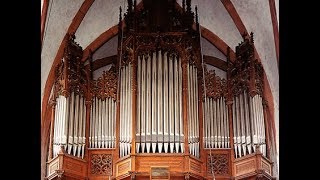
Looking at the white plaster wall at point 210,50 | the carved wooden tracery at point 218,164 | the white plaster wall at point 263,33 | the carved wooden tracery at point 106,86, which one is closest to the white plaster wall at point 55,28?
the carved wooden tracery at point 106,86

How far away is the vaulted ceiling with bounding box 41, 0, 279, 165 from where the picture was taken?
13.3 metres

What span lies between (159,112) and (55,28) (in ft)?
12.9

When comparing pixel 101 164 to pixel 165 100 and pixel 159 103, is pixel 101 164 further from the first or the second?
pixel 165 100

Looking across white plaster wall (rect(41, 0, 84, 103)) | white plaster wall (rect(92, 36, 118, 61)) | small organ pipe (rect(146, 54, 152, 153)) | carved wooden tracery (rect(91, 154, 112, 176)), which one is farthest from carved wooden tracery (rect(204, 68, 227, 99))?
white plaster wall (rect(41, 0, 84, 103))

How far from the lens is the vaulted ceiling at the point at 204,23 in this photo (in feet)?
43.7

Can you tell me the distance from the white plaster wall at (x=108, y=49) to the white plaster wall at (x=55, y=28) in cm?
130

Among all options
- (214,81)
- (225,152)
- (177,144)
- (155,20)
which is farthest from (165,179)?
(155,20)

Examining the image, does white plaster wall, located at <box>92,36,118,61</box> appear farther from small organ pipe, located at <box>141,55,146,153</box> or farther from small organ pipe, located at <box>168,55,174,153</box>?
small organ pipe, located at <box>168,55,174,153</box>

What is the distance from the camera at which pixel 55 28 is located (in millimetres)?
13875

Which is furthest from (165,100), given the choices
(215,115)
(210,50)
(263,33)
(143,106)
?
(210,50)
